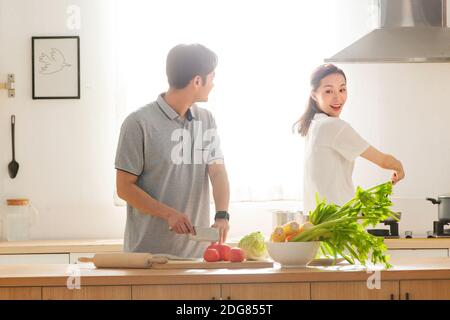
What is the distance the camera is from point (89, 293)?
8.78 feet

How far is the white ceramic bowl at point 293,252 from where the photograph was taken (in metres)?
2.86

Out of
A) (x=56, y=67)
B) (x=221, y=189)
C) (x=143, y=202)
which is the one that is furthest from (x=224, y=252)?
(x=56, y=67)

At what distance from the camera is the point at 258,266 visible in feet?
9.51

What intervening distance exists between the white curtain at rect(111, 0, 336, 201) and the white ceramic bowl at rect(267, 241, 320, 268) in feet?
6.70

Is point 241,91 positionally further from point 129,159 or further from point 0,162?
point 129,159

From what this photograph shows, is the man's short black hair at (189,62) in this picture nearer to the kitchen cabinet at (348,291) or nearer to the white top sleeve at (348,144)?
the white top sleeve at (348,144)

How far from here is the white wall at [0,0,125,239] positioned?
4984mm

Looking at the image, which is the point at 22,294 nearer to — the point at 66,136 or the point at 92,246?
the point at 92,246

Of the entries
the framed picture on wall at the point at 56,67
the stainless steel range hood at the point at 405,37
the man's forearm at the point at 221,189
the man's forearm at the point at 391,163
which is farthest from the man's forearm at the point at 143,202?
the framed picture on wall at the point at 56,67

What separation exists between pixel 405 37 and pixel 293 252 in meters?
1.85

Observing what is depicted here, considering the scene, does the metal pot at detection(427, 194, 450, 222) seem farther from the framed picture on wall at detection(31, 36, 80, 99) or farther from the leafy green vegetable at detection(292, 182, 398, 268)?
the framed picture on wall at detection(31, 36, 80, 99)

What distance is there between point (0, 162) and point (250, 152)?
1410 mm

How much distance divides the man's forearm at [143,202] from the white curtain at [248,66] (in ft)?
5.81
